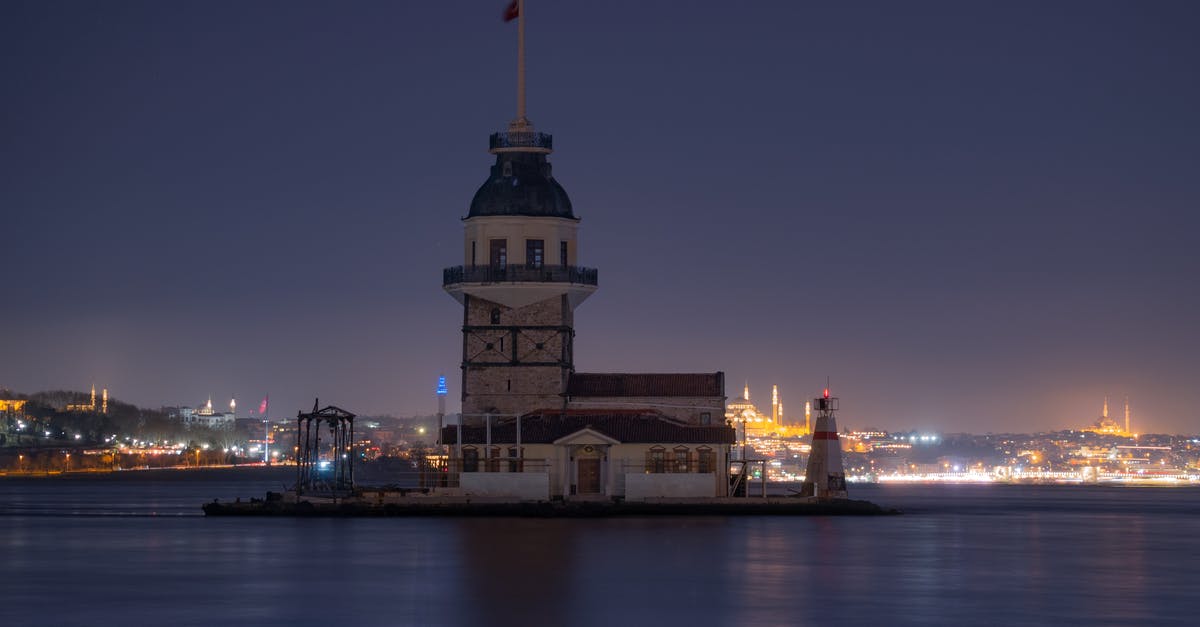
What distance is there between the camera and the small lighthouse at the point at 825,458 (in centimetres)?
7338

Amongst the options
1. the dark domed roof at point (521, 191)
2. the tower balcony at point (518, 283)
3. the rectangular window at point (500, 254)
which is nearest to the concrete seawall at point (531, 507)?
the tower balcony at point (518, 283)

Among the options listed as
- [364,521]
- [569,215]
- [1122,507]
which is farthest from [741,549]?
[1122,507]

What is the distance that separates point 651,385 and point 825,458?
8.74 metres

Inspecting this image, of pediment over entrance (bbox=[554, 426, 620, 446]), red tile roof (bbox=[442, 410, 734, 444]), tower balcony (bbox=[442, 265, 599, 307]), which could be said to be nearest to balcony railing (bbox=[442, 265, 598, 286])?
tower balcony (bbox=[442, 265, 599, 307])

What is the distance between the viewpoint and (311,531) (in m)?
65.2

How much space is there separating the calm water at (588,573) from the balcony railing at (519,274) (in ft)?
39.5

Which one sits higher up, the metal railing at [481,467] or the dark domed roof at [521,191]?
the dark domed roof at [521,191]

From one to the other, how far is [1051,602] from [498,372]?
4008 cm

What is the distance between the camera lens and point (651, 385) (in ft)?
261

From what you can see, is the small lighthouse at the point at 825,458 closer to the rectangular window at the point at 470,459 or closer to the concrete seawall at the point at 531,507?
the concrete seawall at the point at 531,507

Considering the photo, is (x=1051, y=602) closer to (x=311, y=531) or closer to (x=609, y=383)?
(x=311, y=531)

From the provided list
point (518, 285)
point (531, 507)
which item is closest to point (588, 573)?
point (531, 507)

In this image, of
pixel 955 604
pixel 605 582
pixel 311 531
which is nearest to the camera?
pixel 955 604

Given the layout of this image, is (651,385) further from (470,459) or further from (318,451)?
(318,451)
